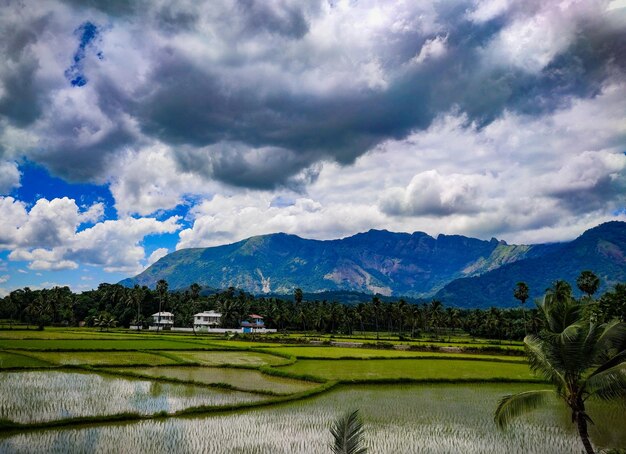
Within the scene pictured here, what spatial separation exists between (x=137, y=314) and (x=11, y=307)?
2720cm

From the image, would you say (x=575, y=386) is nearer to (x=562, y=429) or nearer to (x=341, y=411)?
(x=562, y=429)

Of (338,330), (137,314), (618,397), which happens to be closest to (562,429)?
(618,397)

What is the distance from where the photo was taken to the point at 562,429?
65.1 ft

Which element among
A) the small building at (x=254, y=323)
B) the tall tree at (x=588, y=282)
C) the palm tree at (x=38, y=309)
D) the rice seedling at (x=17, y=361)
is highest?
the tall tree at (x=588, y=282)

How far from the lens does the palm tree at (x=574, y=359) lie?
40.8 ft

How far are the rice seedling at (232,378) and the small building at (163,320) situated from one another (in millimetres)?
70026

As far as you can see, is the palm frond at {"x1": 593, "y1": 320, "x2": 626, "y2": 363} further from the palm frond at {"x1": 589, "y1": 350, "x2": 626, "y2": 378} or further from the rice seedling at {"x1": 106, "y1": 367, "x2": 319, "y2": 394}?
the rice seedling at {"x1": 106, "y1": 367, "x2": 319, "y2": 394}

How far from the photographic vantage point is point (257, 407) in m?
23.4

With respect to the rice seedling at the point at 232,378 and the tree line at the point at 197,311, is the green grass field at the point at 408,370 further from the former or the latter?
the tree line at the point at 197,311

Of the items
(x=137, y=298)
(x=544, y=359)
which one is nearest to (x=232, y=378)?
(x=544, y=359)

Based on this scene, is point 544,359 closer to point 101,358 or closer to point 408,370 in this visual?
point 408,370

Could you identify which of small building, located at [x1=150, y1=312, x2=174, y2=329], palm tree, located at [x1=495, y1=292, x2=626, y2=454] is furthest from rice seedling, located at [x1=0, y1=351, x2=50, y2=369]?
small building, located at [x1=150, y1=312, x2=174, y2=329]

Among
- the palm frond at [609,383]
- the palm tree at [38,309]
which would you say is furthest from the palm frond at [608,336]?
the palm tree at [38,309]

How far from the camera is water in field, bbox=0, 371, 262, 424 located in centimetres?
2072
